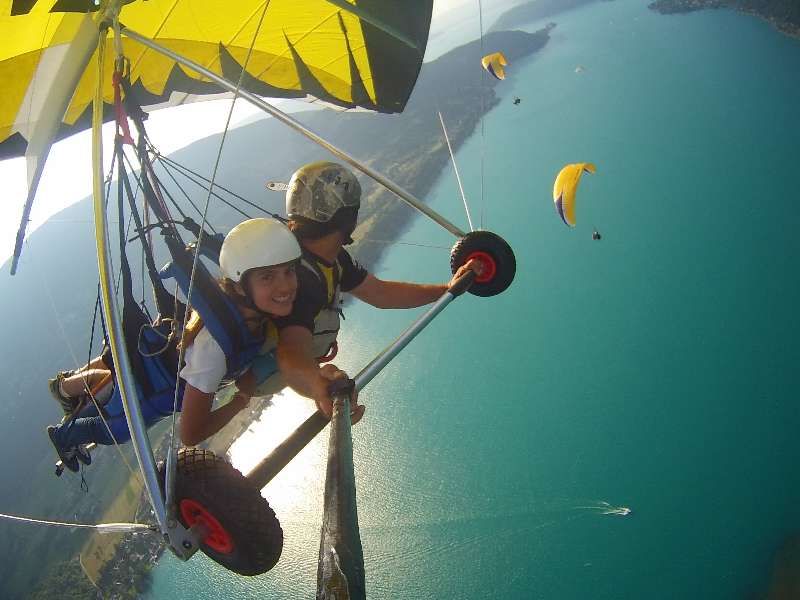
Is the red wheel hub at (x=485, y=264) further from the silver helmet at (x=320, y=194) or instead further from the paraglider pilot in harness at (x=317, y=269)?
the silver helmet at (x=320, y=194)

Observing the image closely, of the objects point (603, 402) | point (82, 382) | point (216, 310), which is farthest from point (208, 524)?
point (603, 402)

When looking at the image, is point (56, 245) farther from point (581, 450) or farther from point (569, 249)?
point (581, 450)

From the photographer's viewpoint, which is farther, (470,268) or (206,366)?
(470,268)

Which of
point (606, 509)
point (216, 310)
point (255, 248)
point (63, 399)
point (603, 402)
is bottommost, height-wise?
point (606, 509)

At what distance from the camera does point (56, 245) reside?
155 feet

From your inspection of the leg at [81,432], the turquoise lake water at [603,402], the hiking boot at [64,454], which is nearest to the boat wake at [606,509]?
the turquoise lake water at [603,402]

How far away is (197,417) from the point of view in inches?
65.2

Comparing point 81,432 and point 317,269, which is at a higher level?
point 317,269

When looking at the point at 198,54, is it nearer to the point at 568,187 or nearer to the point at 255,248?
the point at 255,248

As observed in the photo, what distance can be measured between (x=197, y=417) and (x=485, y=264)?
1.67 meters

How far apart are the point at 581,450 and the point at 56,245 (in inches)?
2040

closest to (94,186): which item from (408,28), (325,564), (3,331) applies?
(325,564)

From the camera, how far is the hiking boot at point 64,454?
263 cm

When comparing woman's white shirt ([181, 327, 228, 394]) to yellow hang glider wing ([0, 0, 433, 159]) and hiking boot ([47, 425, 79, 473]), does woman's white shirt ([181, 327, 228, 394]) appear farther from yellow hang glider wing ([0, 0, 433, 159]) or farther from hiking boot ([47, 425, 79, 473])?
hiking boot ([47, 425, 79, 473])
